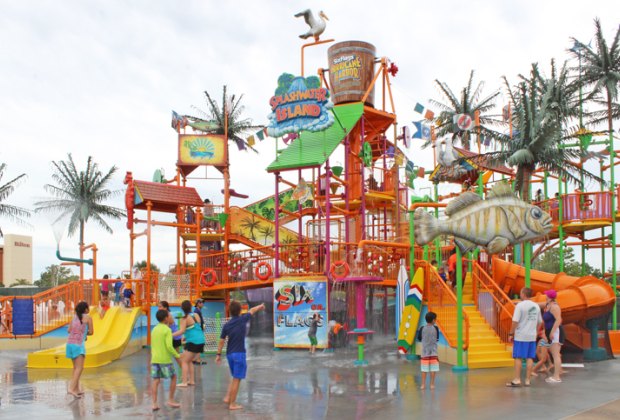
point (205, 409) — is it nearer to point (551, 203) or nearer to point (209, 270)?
point (209, 270)

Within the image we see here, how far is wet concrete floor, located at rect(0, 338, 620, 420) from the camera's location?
10305mm

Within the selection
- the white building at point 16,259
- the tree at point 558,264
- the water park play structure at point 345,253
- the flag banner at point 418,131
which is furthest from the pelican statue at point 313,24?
the white building at point 16,259

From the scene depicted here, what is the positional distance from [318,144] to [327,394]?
11.1 m

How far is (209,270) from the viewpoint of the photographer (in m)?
23.7

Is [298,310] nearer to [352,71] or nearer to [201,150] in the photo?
[352,71]

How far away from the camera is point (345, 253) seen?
68.5 ft

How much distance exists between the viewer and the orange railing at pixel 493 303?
52.5 ft

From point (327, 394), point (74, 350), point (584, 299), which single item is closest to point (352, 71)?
point (584, 299)

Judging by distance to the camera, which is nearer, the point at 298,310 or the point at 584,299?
the point at 584,299

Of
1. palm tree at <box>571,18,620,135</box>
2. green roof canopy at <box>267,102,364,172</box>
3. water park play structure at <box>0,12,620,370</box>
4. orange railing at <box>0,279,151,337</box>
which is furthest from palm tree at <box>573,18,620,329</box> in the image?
orange railing at <box>0,279,151,337</box>

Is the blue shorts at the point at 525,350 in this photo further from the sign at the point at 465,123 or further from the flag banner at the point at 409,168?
the sign at the point at 465,123

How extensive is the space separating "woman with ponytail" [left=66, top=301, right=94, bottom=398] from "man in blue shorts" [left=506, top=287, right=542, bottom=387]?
25.1 ft

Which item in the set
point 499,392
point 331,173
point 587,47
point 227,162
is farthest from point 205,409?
point 587,47

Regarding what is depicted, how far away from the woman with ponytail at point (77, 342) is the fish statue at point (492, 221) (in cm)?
660
